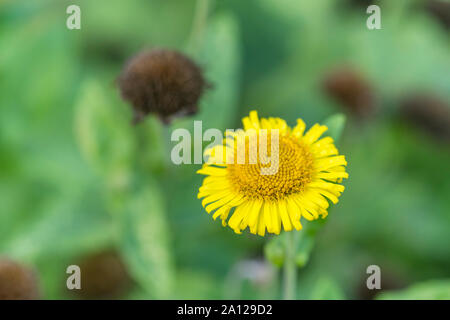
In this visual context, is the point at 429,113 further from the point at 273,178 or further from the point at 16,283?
the point at 16,283

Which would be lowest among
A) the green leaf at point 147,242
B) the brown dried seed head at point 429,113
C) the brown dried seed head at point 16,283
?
the brown dried seed head at point 16,283

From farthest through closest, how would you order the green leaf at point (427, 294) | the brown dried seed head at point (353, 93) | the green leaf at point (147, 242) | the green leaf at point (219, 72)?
the brown dried seed head at point (353, 93) < the green leaf at point (219, 72) < the green leaf at point (147, 242) < the green leaf at point (427, 294)

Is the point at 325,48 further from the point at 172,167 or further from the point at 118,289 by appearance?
the point at 118,289

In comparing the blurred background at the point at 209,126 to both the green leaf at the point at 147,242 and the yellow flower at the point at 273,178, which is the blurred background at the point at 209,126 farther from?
the yellow flower at the point at 273,178

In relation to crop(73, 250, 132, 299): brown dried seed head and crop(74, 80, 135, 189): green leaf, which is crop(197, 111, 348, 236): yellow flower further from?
crop(73, 250, 132, 299): brown dried seed head

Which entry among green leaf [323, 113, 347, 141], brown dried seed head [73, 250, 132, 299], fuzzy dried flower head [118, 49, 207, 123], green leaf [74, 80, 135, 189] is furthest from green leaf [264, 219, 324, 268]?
brown dried seed head [73, 250, 132, 299]

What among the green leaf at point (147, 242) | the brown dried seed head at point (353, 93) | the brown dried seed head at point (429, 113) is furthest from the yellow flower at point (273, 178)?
the brown dried seed head at point (429, 113)
